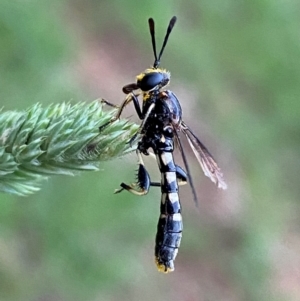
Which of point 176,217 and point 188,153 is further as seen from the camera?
point 188,153

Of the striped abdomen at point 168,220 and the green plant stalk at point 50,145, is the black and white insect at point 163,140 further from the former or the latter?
the green plant stalk at point 50,145

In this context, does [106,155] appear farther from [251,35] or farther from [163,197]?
[251,35]

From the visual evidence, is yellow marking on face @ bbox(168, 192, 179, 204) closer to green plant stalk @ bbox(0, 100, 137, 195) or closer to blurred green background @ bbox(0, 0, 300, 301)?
green plant stalk @ bbox(0, 100, 137, 195)

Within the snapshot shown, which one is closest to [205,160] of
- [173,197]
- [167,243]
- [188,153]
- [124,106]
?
[173,197]

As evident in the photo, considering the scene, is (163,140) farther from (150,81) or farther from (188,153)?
(188,153)

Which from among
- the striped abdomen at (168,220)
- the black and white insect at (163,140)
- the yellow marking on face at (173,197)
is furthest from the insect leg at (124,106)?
the yellow marking on face at (173,197)

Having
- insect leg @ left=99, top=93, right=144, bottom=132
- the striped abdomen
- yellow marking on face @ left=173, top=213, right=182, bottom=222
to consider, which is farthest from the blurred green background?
insect leg @ left=99, top=93, right=144, bottom=132
